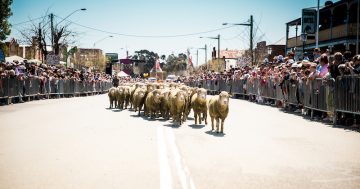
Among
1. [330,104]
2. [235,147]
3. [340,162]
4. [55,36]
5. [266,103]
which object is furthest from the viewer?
[55,36]

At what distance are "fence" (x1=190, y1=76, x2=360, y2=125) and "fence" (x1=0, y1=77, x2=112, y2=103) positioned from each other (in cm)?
1321

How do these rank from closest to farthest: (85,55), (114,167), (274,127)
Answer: (114,167), (274,127), (85,55)

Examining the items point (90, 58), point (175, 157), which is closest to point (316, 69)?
point (175, 157)

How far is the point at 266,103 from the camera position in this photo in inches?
958

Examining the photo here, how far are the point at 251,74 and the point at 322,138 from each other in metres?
17.9

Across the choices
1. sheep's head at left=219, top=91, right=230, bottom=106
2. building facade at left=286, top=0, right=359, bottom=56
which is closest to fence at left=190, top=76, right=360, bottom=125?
sheep's head at left=219, top=91, right=230, bottom=106

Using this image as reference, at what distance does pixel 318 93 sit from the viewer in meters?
14.6

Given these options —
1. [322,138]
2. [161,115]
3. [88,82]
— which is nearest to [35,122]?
[161,115]

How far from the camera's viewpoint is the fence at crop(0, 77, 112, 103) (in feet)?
73.3

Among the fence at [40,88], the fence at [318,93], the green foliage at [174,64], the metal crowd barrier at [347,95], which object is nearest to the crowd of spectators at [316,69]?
the fence at [318,93]

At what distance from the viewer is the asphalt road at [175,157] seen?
236 inches

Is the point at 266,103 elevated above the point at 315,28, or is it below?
below

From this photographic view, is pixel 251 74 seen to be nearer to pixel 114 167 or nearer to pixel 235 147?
pixel 235 147

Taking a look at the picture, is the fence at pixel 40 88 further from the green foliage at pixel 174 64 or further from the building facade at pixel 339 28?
the green foliage at pixel 174 64
